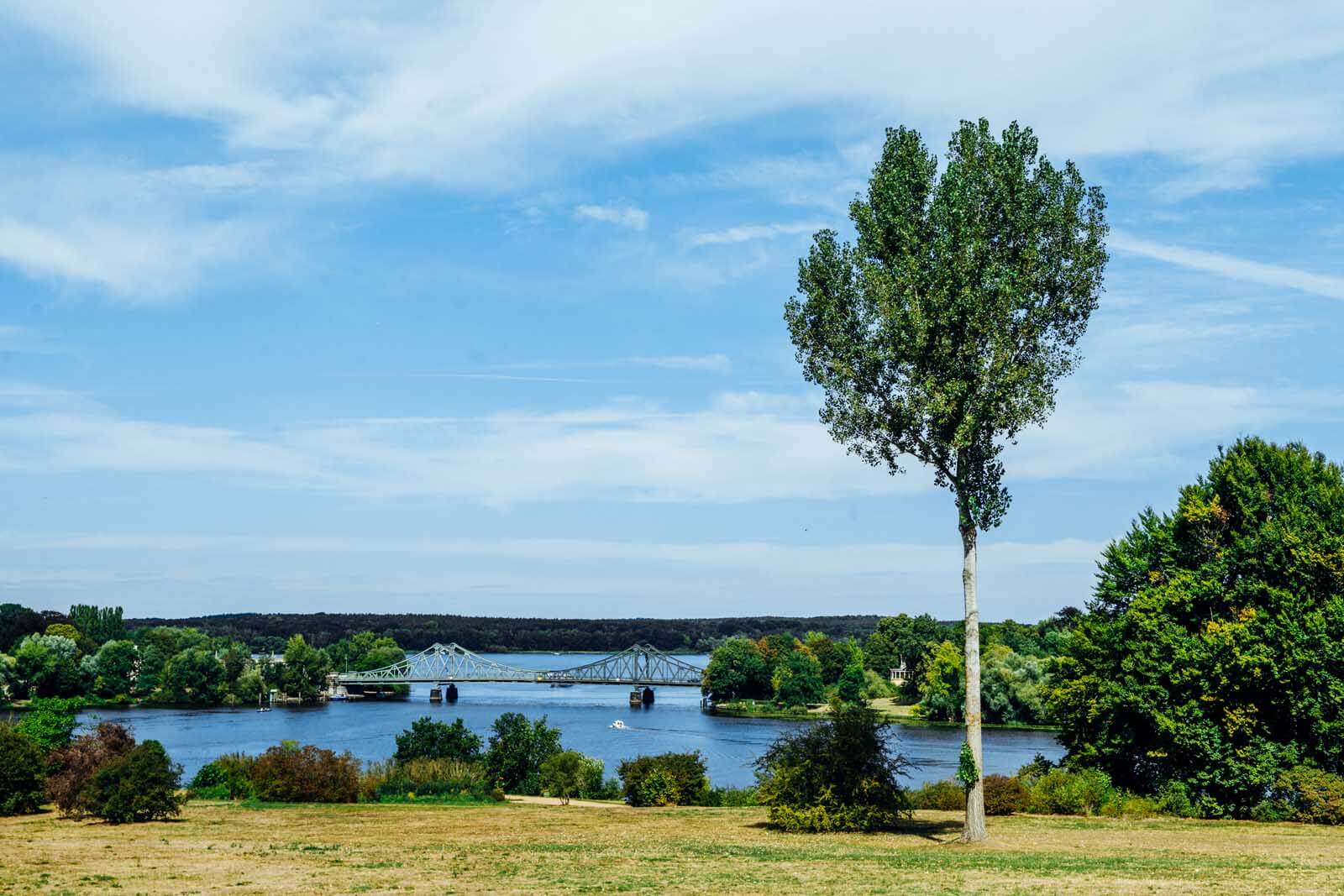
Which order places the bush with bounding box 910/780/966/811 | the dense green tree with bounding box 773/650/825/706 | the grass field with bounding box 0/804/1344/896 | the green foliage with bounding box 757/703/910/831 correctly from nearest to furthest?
the grass field with bounding box 0/804/1344/896 < the green foliage with bounding box 757/703/910/831 < the bush with bounding box 910/780/966/811 < the dense green tree with bounding box 773/650/825/706

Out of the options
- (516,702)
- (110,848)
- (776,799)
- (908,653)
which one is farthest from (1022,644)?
(110,848)

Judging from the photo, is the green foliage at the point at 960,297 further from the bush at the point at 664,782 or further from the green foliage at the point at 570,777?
the green foliage at the point at 570,777

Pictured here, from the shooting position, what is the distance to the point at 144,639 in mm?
173875

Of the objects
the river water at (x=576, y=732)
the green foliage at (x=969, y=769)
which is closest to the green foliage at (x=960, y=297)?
the green foliage at (x=969, y=769)

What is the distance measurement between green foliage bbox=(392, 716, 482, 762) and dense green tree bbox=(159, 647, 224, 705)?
104861 millimetres

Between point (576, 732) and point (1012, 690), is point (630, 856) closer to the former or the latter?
point (1012, 690)

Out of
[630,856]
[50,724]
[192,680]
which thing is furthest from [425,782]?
[192,680]

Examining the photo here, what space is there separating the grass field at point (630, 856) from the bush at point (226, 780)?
410 centimetres

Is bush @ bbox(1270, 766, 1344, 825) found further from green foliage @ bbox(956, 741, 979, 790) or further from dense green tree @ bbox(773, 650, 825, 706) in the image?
dense green tree @ bbox(773, 650, 825, 706)

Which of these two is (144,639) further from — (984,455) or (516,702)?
(984,455)

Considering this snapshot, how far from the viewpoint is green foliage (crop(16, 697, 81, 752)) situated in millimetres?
32969

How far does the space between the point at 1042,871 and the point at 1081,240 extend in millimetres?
14428

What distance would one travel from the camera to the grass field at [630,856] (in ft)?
55.7

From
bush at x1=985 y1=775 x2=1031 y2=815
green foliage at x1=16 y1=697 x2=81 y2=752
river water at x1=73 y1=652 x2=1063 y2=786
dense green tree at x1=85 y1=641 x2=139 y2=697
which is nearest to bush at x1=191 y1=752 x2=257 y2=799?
green foliage at x1=16 y1=697 x2=81 y2=752
